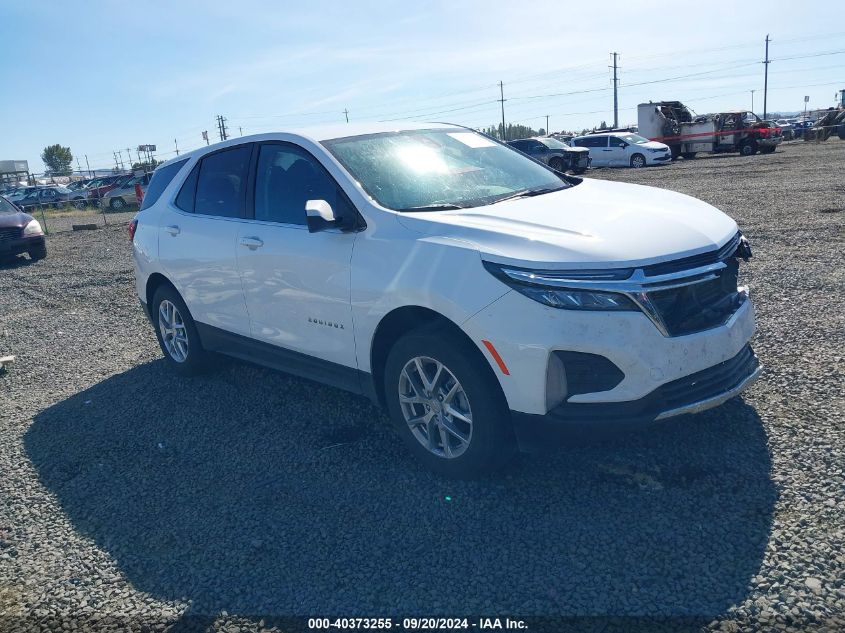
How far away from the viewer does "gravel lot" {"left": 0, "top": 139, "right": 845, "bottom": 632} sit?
2.85m

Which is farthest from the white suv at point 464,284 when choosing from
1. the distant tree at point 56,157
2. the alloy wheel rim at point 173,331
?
the distant tree at point 56,157

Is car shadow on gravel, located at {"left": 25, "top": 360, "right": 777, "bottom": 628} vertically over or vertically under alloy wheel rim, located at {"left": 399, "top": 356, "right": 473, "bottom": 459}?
under

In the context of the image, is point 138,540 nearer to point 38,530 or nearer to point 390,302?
point 38,530

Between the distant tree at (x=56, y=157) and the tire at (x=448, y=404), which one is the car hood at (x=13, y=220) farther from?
the distant tree at (x=56, y=157)

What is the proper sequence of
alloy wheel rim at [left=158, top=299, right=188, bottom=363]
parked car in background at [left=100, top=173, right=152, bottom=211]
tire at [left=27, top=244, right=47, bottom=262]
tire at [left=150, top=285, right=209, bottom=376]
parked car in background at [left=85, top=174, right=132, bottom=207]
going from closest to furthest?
tire at [left=150, top=285, right=209, bottom=376], alloy wheel rim at [left=158, top=299, right=188, bottom=363], tire at [left=27, top=244, right=47, bottom=262], parked car in background at [left=100, top=173, right=152, bottom=211], parked car in background at [left=85, top=174, right=132, bottom=207]

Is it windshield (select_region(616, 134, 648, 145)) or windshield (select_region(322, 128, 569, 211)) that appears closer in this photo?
windshield (select_region(322, 128, 569, 211))

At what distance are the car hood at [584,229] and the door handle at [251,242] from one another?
1245mm

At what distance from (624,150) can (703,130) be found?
481 centimetres

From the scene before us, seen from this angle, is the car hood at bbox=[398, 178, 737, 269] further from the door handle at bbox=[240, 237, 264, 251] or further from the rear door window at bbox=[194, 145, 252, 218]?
the rear door window at bbox=[194, 145, 252, 218]

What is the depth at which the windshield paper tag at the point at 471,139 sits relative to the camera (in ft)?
16.3

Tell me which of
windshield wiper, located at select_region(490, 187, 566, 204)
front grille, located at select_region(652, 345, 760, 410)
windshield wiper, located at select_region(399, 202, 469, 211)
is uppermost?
windshield wiper, located at select_region(399, 202, 469, 211)

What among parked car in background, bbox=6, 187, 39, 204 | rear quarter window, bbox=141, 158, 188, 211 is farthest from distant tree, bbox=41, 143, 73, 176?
rear quarter window, bbox=141, 158, 188, 211

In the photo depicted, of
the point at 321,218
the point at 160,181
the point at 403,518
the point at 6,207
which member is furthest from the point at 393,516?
the point at 6,207

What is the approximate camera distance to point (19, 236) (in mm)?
14672
